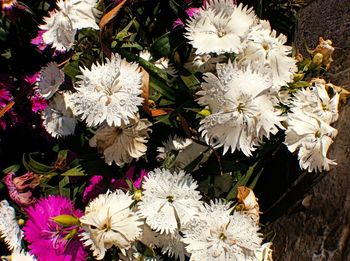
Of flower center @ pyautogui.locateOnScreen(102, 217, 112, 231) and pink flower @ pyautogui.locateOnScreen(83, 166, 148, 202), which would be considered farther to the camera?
pink flower @ pyautogui.locateOnScreen(83, 166, 148, 202)

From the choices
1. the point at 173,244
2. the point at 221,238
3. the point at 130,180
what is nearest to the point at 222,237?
the point at 221,238

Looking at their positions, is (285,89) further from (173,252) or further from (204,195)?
(173,252)

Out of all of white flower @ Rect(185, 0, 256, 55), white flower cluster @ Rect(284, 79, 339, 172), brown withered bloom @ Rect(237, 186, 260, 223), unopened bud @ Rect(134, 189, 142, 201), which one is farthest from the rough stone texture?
unopened bud @ Rect(134, 189, 142, 201)

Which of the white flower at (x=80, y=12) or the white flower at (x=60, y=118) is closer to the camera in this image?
the white flower at (x=80, y=12)

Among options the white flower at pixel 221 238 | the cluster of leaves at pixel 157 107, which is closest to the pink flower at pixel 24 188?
the cluster of leaves at pixel 157 107

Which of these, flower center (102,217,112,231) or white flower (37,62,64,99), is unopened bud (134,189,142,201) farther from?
white flower (37,62,64,99)

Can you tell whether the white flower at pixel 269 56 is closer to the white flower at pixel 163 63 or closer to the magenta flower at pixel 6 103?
the white flower at pixel 163 63
